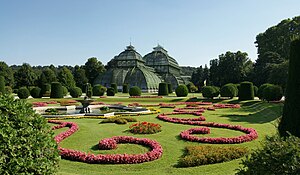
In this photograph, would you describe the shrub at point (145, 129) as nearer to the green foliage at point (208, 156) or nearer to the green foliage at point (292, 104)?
the green foliage at point (208, 156)

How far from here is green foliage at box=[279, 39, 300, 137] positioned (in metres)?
7.55

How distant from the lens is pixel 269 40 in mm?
59281

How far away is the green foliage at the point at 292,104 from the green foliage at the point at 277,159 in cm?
379

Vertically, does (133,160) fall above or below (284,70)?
below

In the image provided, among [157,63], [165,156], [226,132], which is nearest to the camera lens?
[165,156]

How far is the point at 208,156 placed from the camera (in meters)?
7.69

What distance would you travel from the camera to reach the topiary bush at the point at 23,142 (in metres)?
4.00

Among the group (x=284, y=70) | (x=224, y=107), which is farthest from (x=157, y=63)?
(x=224, y=107)

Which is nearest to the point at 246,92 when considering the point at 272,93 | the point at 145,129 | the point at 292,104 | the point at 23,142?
the point at 272,93

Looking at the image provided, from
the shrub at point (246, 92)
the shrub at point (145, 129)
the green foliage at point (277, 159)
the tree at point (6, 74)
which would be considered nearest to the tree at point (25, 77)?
the tree at point (6, 74)

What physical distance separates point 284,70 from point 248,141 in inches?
1039

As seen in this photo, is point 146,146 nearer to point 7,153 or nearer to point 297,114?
point 297,114

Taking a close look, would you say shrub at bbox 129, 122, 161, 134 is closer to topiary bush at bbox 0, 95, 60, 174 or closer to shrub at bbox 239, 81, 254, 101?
topiary bush at bbox 0, 95, 60, 174

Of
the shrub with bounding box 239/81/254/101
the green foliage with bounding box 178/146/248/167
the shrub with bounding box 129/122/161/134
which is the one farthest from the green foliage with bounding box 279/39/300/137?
the shrub with bounding box 239/81/254/101
